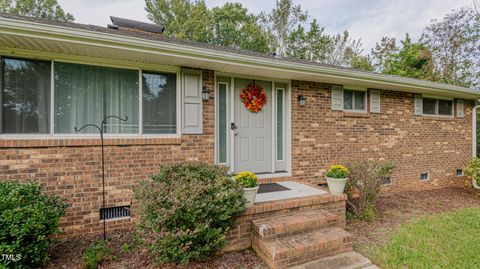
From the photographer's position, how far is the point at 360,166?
409 centimetres

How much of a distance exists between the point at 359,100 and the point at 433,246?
341 centimetres

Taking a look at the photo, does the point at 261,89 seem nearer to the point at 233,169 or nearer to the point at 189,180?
→ the point at 233,169

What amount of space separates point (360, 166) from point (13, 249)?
15.8 ft

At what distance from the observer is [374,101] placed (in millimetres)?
5480

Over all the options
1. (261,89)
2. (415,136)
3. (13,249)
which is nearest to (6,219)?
(13,249)

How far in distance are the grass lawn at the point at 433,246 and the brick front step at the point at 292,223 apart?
0.65 metres

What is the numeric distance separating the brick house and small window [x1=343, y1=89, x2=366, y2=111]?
26 mm

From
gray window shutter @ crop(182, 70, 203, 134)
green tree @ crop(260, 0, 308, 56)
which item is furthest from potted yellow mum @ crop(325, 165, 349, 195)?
green tree @ crop(260, 0, 308, 56)

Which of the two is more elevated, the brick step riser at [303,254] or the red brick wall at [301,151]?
the red brick wall at [301,151]

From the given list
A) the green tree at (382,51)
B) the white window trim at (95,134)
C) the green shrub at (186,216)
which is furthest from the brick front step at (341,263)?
the green tree at (382,51)

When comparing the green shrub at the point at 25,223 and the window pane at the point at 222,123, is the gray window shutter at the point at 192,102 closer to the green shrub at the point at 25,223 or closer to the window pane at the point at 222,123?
the window pane at the point at 222,123

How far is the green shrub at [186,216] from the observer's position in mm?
2334

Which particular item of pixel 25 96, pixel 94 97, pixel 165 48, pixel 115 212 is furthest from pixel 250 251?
pixel 25 96

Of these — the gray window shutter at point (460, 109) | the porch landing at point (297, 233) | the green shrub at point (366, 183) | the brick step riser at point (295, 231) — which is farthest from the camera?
the gray window shutter at point (460, 109)
